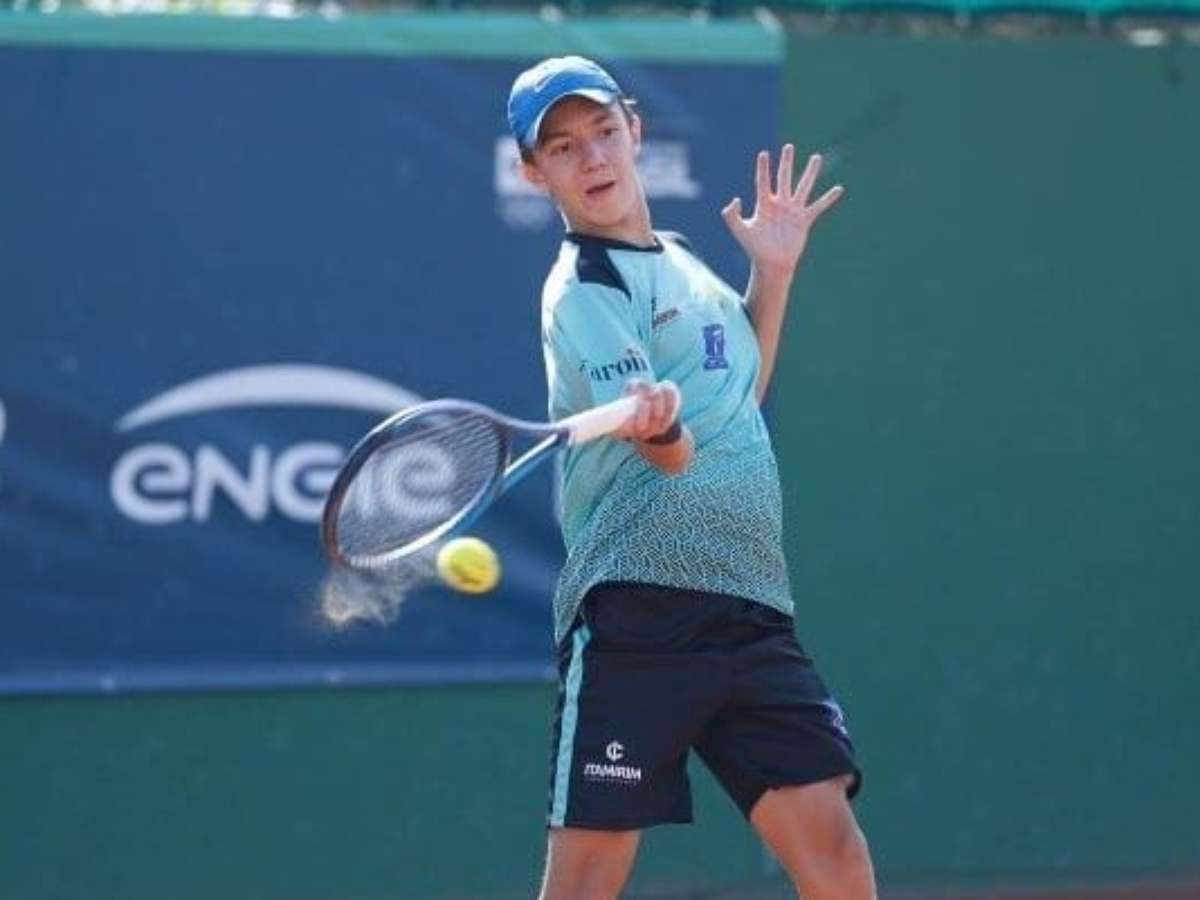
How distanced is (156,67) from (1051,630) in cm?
263

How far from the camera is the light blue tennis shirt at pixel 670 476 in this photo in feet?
14.8

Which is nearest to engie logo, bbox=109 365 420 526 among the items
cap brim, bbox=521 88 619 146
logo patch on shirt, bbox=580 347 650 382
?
cap brim, bbox=521 88 619 146

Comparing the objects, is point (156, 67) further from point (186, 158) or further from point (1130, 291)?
point (1130, 291)

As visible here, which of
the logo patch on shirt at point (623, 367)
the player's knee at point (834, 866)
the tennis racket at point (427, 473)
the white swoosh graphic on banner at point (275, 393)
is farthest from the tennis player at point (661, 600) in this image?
the white swoosh graphic on banner at point (275, 393)

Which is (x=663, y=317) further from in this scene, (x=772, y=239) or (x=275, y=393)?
(x=275, y=393)

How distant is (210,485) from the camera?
257 inches

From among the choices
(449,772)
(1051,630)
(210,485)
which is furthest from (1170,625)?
(210,485)

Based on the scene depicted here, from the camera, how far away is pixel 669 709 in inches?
181

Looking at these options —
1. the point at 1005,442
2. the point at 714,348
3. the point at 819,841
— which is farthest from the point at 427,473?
the point at 1005,442

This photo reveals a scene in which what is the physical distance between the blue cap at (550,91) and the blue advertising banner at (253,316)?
203 cm

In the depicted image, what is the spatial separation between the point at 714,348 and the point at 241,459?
2.22 m

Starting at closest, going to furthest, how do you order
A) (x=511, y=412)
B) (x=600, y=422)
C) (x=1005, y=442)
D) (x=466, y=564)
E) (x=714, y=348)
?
Result: (x=600, y=422), (x=466, y=564), (x=714, y=348), (x=511, y=412), (x=1005, y=442)

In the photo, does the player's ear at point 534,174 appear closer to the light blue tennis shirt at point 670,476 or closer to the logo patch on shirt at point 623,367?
the light blue tennis shirt at point 670,476

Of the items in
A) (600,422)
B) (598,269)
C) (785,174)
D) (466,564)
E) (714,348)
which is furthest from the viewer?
(785,174)
